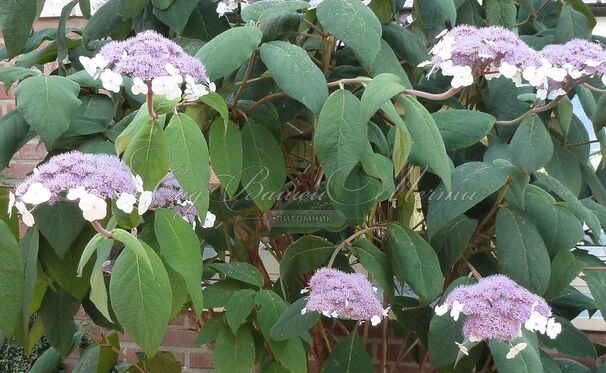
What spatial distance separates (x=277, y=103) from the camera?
1137 mm

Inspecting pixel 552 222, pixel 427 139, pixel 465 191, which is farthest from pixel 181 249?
pixel 552 222

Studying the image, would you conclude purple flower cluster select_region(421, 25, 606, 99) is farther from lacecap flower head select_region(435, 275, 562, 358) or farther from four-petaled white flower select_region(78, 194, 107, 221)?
four-petaled white flower select_region(78, 194, 107, 221)

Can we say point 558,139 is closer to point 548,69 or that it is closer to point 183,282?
point 548,69

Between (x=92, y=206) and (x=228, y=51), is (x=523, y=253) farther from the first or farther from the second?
(x=92, y=206)

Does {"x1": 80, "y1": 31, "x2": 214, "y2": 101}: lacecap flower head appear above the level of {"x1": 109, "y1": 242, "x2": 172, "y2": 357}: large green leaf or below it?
above

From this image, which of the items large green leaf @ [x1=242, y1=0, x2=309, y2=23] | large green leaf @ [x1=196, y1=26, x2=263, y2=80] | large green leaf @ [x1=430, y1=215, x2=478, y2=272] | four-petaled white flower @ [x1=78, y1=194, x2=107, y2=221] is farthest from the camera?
large green leaf @ [x1=430, y1=215, x2=478, y2=272]

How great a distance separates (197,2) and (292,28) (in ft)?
0.65

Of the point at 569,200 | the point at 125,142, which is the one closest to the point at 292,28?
the point at 125,142

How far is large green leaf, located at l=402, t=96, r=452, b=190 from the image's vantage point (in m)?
0.84

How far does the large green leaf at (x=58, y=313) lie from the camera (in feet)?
3.47

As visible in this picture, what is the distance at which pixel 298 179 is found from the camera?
1.27 m

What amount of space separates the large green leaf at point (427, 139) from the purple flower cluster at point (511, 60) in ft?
0.18

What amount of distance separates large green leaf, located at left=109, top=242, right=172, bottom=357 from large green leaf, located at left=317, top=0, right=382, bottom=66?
0.38m

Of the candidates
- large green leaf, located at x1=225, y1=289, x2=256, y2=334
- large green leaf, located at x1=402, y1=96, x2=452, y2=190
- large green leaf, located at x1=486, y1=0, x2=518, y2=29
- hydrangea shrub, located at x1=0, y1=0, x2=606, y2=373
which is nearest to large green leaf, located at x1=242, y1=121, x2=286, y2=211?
hydrangea shrub, located at x1=0, y1=0, x2=606, y2=373
